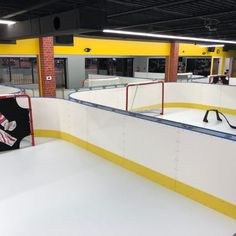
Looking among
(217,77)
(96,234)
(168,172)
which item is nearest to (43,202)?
(96,234)

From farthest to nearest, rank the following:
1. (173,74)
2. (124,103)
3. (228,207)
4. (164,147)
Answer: (173,74)
(124,103)
(164,147)
(228,207)

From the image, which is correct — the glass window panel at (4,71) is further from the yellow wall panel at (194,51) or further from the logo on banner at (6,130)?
the yellow wall panel at (194,51)

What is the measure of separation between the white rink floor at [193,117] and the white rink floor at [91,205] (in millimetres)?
4169

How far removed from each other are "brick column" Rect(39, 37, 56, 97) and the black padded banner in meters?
4.18

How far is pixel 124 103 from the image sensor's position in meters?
9.21

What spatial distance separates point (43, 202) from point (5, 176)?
4.10ft

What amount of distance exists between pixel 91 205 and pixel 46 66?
285 inches

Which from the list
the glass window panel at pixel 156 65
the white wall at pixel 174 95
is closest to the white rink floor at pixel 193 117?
the white wall at pixel 174 95

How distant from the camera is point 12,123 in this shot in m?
5.55

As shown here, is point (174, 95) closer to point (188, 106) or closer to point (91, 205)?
point (188, 106)

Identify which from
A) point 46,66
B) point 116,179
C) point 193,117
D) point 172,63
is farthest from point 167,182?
point 172,63

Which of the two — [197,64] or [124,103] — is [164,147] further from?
[197,64]

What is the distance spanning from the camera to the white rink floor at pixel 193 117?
25.3ft

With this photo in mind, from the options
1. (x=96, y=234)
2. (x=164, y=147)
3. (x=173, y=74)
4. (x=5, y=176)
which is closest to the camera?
(x=96, y=234)
